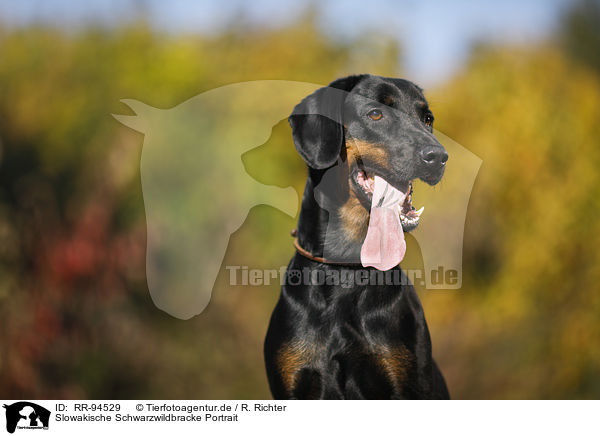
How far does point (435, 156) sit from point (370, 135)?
0.32 metres

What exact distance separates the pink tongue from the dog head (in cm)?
3

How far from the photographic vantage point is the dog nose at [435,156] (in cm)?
234

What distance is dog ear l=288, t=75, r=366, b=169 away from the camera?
246 centimetres

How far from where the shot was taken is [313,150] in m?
2.47

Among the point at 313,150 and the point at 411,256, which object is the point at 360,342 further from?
the point at 411,256

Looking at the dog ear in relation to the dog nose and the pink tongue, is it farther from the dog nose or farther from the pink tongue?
the dog nose
